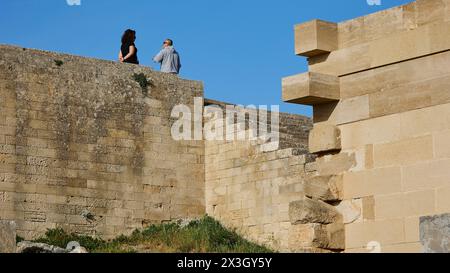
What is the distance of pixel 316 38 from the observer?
35.6 feet

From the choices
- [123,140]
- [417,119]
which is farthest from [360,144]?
[123,140]

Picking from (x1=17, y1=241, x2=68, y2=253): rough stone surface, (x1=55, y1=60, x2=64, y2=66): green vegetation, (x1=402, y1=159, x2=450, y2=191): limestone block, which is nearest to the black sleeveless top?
(x1=55, y1=60, x2=64, y2=66): green vegetation

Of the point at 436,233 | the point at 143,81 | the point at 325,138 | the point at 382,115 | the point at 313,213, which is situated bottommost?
the point at 436,233

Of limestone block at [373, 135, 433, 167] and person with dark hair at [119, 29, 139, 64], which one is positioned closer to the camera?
limestone block at [373, 135, 433, 167]

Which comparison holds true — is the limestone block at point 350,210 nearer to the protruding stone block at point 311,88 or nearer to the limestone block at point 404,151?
the limestone block at point 404,151

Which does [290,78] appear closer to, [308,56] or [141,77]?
[308,56]

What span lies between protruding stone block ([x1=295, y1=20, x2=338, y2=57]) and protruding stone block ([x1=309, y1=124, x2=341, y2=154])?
26.8 inches

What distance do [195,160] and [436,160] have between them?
11036 millimetres

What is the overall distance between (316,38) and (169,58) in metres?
10.8

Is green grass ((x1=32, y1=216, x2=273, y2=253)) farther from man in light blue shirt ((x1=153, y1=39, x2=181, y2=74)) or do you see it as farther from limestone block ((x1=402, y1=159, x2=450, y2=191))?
limestone block ((x1=402, y1=159, x2=450, y2=191))

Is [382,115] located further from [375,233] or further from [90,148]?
[90,148]

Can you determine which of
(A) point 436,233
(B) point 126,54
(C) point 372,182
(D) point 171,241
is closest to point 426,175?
(C) point 372,182

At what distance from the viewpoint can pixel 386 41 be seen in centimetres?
1058

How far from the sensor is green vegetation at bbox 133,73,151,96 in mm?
20453
